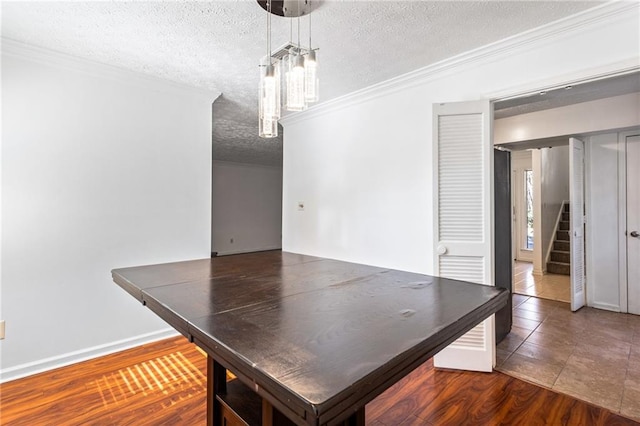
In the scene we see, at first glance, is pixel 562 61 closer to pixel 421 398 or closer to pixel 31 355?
pixel 421 398

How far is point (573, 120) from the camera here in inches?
139

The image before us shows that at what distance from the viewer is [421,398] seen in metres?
2.03

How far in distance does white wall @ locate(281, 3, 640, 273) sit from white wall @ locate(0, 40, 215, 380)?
136cm

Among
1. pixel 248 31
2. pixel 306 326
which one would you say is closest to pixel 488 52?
pixel 248 31

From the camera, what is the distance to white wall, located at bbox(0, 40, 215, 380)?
2.25m

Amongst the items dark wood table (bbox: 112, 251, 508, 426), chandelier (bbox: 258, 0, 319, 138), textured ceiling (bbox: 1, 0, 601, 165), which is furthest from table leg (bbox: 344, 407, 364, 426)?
textured ceiling (bbox: 1, 0, 601, 165)

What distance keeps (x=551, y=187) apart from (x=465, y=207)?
5.09 m

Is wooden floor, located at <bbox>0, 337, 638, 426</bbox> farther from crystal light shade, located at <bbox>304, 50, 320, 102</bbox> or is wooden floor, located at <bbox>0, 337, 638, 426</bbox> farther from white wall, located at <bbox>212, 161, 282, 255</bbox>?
white wall, located at <bbox>212, 161, 282, 255</bbox>

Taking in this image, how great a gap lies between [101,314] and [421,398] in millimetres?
2615

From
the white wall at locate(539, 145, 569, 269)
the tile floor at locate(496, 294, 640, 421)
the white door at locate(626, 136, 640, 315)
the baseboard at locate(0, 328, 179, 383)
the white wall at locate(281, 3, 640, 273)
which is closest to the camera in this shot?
the white wall at locate(281, 3, 640, 273)

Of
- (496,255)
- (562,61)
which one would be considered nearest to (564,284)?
(496,255)

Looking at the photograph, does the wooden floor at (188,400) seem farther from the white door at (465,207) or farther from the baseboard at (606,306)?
the baseboard at (606,306)

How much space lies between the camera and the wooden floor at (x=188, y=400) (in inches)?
71.4

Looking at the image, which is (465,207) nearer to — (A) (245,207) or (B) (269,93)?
(B) (269,93)
